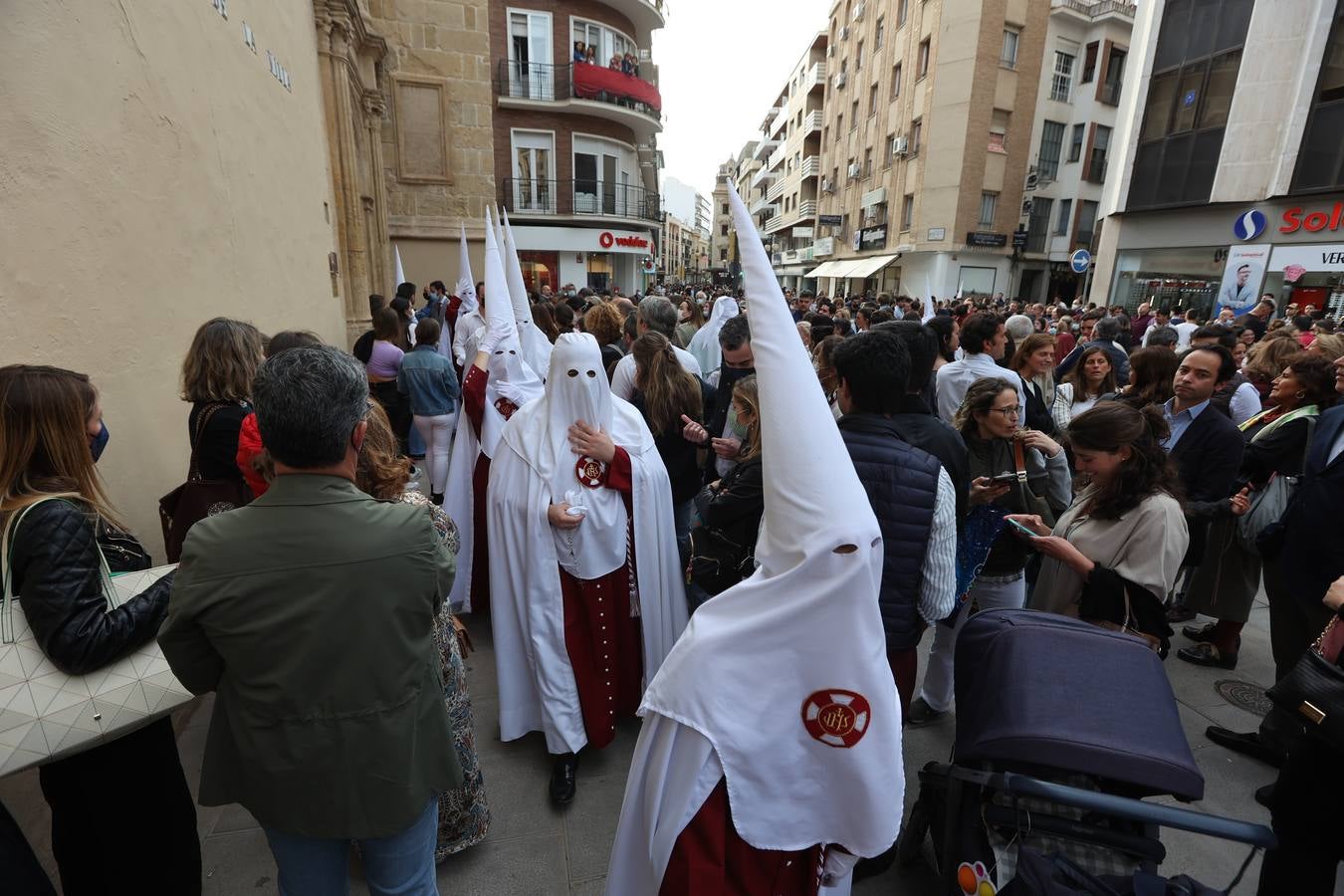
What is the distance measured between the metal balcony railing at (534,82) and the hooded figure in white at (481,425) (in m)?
21.1

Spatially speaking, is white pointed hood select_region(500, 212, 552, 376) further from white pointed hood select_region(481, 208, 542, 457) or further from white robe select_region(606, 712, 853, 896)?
white robe select_region(606, 712, 853, 896)

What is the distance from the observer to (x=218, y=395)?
8.52 feet

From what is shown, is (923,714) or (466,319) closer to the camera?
(923,714)

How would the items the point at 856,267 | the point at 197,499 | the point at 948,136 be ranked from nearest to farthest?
the point at 197,499
the point at 948,136
the point at 856,267

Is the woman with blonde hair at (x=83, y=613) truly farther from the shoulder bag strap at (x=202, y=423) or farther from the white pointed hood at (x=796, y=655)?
the white pointed hood at (x=796, y=655)

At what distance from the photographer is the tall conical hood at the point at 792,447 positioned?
4.16ft

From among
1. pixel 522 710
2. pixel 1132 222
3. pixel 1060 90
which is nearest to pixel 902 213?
pixel 1060 90

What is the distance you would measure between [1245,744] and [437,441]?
19.0ft

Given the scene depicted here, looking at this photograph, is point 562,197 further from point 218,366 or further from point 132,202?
point 218,366

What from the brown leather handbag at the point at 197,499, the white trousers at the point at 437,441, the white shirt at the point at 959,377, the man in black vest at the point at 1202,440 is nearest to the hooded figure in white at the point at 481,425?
the white trousers at the point at 437,441

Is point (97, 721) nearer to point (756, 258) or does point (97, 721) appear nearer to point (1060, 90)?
point (756, 258)

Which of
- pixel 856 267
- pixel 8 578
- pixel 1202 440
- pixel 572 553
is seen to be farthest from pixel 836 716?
pixel 856 267

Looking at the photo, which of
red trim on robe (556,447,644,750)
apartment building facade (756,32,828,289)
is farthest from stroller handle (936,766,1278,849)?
apartment building facade (756,32,828,289)

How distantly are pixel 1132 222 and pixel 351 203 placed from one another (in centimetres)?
1888
